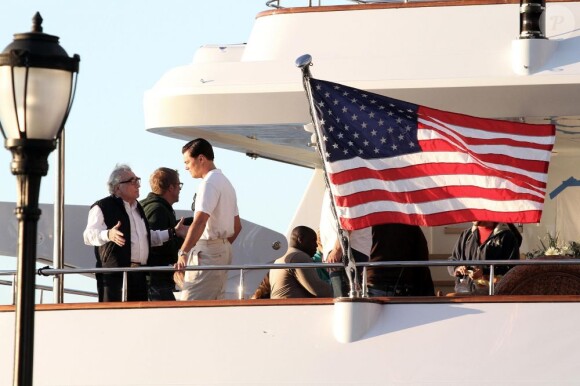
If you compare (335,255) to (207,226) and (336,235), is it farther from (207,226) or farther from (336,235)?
(207,226)

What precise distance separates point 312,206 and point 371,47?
1910 mm

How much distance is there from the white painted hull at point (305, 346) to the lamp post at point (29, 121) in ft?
10.1

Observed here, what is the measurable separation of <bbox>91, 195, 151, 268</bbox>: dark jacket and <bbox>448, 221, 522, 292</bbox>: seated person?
2197 mm

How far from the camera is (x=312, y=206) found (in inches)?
551

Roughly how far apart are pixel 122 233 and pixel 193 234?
572 millimetres

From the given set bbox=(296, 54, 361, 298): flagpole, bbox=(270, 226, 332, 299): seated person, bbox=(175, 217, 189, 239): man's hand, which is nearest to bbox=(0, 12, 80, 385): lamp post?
bbox=(296, 54, 361, 298): flagpole

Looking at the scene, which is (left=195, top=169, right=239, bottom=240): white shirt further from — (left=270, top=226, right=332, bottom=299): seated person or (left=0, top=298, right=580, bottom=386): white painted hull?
(left=0, top=298, right=580, bottom=386): white painted hull

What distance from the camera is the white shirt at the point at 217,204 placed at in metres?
10.8

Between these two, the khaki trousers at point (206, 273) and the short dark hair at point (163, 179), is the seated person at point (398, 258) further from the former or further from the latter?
the short dark hair at point (163, 179)

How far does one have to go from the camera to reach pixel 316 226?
45.7 feet

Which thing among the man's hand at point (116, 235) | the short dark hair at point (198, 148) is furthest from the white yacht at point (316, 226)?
the short dark hair at point (198, 148)

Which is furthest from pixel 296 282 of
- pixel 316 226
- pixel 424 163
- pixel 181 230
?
pixel 316 226

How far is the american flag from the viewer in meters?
10.1

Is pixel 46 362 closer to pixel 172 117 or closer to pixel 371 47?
pixel 172 117
